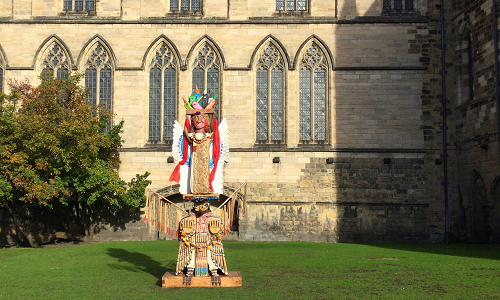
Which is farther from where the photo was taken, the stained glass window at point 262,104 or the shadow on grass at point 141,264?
the stained glass window at point 262,104

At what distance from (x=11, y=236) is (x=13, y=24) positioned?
8.75m

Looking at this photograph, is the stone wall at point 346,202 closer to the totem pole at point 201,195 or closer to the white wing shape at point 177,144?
the totem pole at point 201,195

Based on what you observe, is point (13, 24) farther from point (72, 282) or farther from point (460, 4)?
point (460, 4)

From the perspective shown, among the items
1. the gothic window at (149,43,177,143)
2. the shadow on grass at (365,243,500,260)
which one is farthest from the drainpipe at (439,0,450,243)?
the gothic window at (149,43,177,143)

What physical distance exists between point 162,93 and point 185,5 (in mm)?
3955

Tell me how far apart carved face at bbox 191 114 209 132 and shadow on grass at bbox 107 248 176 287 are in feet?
10.7

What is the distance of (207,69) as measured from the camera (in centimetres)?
2292

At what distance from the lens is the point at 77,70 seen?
75.0ft

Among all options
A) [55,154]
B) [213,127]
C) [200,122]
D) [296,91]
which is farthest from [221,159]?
[296,91]

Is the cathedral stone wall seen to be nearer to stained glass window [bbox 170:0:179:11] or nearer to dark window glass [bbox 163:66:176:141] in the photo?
stained glass window [bbox 170:0:179:11]

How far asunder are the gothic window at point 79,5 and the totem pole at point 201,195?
13822 mm

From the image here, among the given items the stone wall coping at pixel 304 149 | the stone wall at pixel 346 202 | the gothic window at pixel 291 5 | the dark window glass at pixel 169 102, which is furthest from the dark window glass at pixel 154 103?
the gothic window at pixel 291 5

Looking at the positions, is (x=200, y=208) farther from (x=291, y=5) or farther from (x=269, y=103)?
(x=291, y=5)

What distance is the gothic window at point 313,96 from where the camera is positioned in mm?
22672
